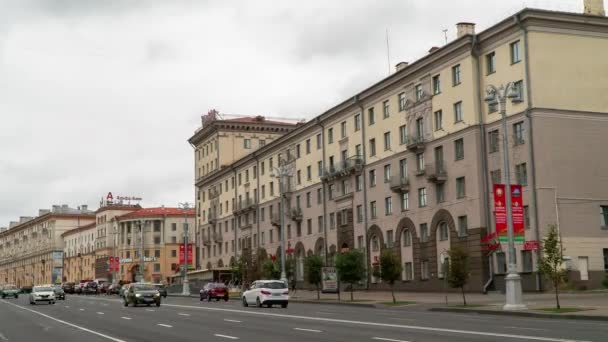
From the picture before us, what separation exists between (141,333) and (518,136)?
107ft

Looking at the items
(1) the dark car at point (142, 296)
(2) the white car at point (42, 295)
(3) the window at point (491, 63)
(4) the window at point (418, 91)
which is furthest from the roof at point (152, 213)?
(3) the window at point (491, 63)

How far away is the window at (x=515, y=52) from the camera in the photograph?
161 ft

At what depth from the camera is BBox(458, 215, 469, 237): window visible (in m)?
52.8

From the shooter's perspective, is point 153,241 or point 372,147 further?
point 153,241

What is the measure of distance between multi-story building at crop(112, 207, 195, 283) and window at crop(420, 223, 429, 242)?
89.3 metres

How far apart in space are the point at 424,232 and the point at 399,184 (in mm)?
4305

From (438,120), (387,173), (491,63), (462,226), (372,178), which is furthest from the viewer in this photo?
(372,178)

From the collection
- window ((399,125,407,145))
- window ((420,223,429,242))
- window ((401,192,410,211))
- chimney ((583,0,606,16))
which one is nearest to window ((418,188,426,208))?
window ((420,223,429,242))

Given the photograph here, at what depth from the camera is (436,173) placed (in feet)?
182

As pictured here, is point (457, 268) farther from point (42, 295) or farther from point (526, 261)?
point (42, 295)

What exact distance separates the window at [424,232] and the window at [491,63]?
1247cm

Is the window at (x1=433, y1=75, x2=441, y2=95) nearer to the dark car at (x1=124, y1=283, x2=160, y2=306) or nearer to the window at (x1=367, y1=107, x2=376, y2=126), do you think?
the window at (x1=367, y1=107, x2=376, y2=126)

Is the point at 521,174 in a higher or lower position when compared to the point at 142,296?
higher

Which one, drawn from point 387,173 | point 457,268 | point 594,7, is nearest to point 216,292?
point 387,173
